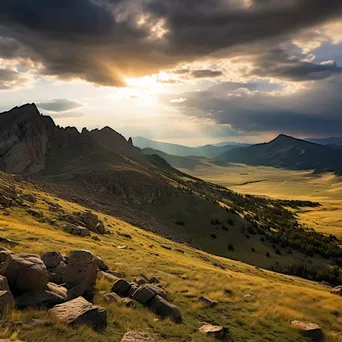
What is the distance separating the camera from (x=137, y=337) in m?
13.3

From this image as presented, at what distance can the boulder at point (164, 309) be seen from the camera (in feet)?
54.8

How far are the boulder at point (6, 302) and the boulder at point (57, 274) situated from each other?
12.0 ft

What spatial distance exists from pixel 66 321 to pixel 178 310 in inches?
259

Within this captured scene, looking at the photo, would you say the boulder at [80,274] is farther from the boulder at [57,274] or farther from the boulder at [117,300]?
the boulder at [117,300]

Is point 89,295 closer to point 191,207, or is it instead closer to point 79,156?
point 191,207

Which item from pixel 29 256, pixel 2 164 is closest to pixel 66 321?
pixel 29 256

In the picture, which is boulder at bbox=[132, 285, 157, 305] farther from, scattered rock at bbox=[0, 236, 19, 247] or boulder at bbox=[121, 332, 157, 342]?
scattered rock at bbox=[0, 236, 19, 247]

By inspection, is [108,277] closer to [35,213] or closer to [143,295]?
[143,295]

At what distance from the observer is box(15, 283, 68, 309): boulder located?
1411 cm

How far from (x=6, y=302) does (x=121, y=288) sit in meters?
6.59

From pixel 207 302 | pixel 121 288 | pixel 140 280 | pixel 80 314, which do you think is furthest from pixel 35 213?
pixel 80 314

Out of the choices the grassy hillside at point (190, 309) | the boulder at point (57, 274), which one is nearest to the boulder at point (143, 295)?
the grassy hillside at point (190, 309)

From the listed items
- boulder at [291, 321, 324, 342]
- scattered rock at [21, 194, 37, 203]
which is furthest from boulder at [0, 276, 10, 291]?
scattered rock at [21, 194, 37, 203]

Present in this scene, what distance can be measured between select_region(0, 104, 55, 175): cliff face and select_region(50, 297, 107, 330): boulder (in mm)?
84540
